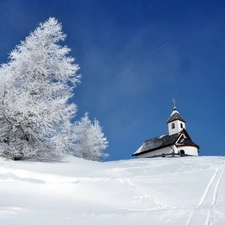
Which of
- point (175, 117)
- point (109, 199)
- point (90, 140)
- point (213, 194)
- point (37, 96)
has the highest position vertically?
point (175, 117)

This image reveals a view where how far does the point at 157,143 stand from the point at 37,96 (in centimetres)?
3231

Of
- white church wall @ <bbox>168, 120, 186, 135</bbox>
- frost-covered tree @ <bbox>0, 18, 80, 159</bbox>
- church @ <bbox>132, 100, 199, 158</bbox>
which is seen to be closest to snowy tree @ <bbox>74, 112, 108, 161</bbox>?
church @ <bbox>132, 100, 199, 158</bbox>

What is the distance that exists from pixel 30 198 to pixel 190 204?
16.4 ft

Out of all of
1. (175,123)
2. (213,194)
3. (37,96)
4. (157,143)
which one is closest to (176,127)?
(175,123)

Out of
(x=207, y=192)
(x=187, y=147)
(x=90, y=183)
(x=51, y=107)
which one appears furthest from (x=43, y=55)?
(x=187, y=147)

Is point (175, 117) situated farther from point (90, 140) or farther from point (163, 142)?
point (90, 140)

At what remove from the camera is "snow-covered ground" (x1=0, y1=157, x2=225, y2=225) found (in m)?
6.18

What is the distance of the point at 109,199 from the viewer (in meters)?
8.70

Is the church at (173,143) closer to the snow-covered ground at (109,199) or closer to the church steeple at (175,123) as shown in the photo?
the church steeple at (175,123)

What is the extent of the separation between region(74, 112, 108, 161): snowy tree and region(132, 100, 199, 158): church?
9.35 metres

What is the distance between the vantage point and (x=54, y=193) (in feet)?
28.5

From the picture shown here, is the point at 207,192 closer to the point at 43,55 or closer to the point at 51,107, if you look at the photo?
the point at 51,107

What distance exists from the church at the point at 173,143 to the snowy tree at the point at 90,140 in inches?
368

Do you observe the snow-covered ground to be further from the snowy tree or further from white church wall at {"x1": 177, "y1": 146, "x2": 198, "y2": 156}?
white church wall at {"x1": 177, "y1": 146, "x2": 198, "y2": 156}
